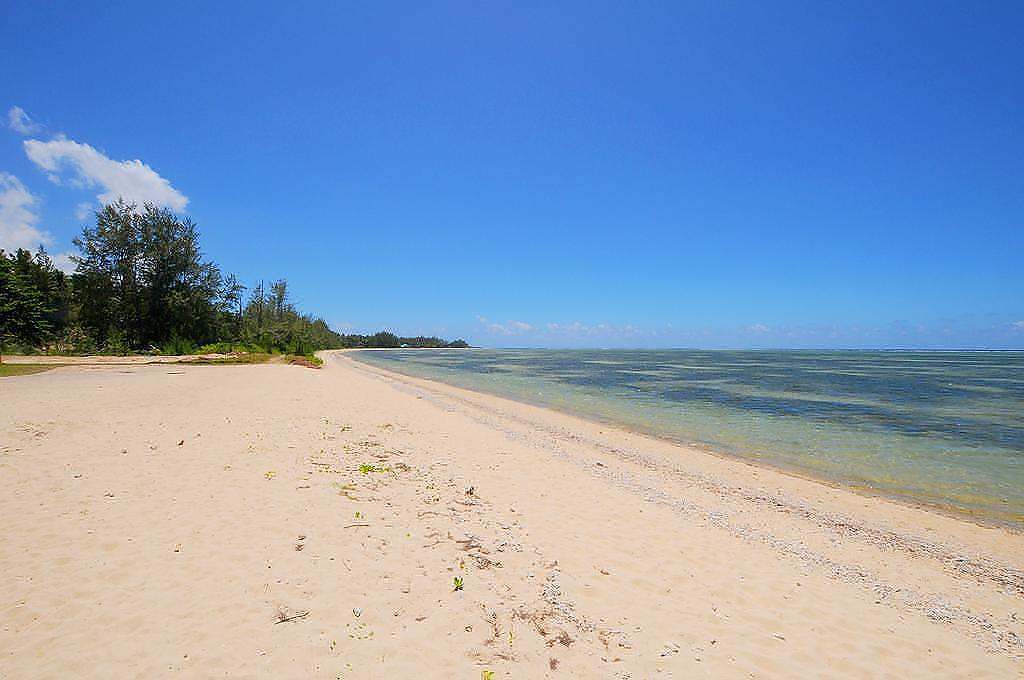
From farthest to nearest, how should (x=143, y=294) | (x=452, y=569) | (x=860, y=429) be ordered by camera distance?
(x=143, y=294), (x=860, y=429), (x=452, y=569)

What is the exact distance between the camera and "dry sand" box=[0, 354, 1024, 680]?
→ 399cm

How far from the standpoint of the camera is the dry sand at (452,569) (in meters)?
3.99

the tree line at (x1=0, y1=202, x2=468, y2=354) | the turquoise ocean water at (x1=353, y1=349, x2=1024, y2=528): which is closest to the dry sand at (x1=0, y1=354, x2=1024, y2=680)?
Answer: the turquoise ocean water at (x1=353, y1=349, x2=1024, y2=528)

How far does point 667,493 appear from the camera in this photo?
373 inches

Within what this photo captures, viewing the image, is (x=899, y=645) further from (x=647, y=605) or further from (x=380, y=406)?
(x=380, y=406)

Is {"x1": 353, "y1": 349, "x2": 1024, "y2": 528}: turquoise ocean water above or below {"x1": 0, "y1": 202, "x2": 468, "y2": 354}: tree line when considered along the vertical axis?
below

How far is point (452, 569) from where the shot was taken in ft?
17.8

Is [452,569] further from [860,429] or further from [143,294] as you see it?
[143,294]

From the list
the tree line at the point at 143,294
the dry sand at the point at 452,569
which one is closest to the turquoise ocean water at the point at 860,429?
the dry sand at the point at 452,569

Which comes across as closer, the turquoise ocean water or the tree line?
the turquoise ocean water

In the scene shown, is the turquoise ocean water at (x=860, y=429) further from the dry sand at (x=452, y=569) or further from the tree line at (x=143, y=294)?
the tree line at (x=143, y=294)

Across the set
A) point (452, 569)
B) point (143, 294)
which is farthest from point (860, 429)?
point (143, 294)

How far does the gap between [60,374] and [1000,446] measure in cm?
3830

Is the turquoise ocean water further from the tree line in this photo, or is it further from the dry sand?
the tree line
